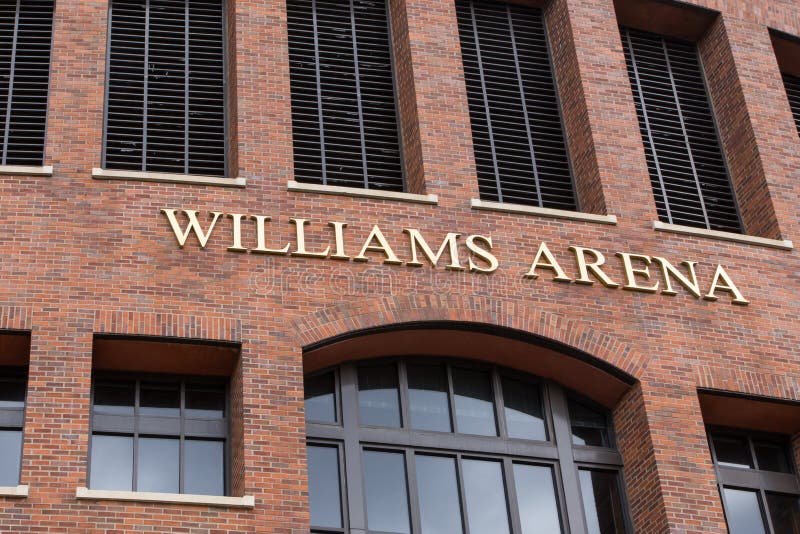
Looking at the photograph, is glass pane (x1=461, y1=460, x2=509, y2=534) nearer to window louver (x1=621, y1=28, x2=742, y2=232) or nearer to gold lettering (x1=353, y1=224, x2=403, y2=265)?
gold lettering (x1=353, y1=224, x2=403, y2=265)

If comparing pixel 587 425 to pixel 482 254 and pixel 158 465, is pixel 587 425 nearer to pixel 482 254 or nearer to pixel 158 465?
pixel 482 254

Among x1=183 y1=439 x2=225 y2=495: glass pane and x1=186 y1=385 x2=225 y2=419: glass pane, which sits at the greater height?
x1=186 y1=385 x2=225 y2=419: glass pane

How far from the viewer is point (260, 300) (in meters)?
22.3

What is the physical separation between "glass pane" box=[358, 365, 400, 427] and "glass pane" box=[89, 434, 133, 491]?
3.25 metres

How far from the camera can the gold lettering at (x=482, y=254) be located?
2358 cm

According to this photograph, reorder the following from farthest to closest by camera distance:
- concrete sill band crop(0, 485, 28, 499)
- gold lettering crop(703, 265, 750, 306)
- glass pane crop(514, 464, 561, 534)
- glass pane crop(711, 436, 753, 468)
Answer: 1. gold lettering crop(703, 265, 750, 306)
2. glass pane crop(711, 436, 753, 468)
3. glass pane crop(514, 464, 561, 534)
4. concrete sill band crop(0, 485, 28, 499)

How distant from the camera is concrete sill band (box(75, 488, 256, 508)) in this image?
19.9m

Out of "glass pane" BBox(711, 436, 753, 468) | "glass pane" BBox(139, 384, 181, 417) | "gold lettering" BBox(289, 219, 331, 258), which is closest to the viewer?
"glass pane" BBox(139, 384, 181, 417)

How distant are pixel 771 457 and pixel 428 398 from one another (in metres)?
5.44

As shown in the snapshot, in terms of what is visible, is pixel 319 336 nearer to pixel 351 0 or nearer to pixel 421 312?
pixel 421 312

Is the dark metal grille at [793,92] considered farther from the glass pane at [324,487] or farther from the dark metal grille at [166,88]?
the glass pane at [324,487]

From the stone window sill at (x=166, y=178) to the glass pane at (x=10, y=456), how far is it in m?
3.98

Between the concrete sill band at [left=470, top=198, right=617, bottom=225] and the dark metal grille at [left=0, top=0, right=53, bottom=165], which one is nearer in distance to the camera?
the dark metal grille at [left=0, top=0, right=53, bottom=165]

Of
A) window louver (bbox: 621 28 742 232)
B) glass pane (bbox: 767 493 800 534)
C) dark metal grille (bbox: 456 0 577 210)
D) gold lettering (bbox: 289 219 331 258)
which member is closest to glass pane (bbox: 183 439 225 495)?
gold lettering (bbox: 289 219 331 258)
